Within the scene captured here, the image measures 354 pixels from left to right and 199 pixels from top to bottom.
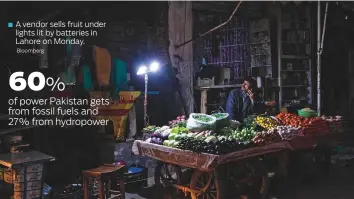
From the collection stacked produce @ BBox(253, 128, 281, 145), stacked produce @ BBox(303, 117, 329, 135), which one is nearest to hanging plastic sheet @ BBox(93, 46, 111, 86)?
stacked produce @ BBox(253, 128, 281, 145)

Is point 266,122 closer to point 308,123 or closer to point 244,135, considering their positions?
point 308,123

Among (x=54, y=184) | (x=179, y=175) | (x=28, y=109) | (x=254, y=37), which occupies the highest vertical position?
(x=254, y=37)

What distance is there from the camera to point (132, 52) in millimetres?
8234

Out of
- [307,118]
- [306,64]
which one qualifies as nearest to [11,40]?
[307,118]

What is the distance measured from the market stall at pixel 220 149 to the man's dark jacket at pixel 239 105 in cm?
84

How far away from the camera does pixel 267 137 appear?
5.55 meters

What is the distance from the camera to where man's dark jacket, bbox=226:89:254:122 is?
7.41 metres

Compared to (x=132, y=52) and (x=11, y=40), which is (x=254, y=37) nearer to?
(x=132, y=52)

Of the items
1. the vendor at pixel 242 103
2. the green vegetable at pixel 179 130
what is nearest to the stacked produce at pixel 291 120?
the vendor at pixel 242 103

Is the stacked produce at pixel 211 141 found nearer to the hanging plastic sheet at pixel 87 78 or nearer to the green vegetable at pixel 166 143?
the green vegetable at pixel 166 143

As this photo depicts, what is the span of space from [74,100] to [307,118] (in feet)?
14.9

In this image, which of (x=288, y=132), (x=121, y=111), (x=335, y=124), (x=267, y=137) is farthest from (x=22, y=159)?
(x=335, y=124)

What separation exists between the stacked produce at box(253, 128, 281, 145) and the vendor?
1598 millimetres

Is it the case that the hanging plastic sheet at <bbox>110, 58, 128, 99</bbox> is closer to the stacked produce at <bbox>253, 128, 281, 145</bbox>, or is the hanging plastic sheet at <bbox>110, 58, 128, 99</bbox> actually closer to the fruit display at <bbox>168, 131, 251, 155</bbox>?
the fruit display at <bbox>168, 131, 251, 155</bbox>
